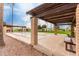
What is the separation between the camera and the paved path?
8.28 ft

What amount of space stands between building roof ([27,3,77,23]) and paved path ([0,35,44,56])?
23.5 inches

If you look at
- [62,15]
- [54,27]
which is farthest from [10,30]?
[62,15]

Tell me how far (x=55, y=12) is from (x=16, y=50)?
3.12 ft

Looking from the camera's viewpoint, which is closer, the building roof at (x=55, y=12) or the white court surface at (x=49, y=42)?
the building roof at (x=55, y=12)

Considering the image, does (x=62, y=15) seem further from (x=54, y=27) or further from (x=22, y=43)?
(x=22, y=43)

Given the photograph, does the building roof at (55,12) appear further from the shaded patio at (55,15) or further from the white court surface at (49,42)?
the white court surface at (49,42)

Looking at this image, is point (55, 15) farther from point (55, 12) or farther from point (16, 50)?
point (16, 50)

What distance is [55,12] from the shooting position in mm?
2434

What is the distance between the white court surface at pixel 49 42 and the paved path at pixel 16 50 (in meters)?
0.09

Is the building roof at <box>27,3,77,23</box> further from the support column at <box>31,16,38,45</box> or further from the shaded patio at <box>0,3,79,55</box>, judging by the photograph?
the support column at <box>31,16,38,45</box>

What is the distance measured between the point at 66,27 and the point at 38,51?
2.13ft

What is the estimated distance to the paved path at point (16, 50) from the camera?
2.52 meters

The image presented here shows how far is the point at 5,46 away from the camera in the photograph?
251 cm

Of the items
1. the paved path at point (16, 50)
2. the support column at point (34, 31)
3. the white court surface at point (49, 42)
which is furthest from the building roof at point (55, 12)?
the paved path at point (16, 50)
